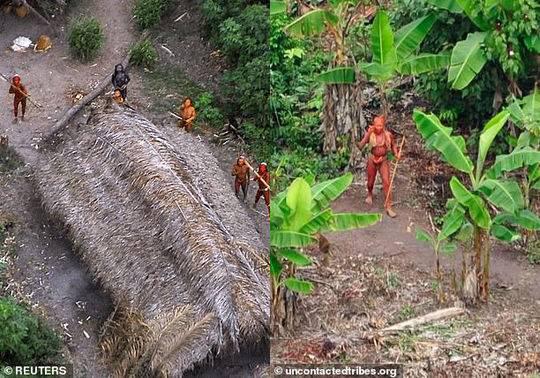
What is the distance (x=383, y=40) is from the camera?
862cm

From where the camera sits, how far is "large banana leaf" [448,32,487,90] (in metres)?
8.76

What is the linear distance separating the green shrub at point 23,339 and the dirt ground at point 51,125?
220mm

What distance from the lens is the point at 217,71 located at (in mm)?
13055

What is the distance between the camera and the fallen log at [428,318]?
794 cm

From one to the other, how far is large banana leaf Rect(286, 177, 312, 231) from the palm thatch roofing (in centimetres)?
Answer: 91

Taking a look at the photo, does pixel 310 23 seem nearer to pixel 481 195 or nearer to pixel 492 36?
pixel 492 36

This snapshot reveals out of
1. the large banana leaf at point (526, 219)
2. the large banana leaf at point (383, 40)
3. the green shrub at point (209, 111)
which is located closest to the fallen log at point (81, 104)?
the green shrub at point (209, 111)

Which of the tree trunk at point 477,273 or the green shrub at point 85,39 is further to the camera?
the green shrub at point 85,39

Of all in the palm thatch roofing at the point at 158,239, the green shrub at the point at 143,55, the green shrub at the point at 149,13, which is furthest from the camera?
the green shrub at the point at 149,13

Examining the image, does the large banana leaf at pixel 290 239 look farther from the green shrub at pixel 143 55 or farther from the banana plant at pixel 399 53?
the green shrub at pixel 143 55

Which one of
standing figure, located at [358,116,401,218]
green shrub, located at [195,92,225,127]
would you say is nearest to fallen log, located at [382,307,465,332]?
standing figure, located at [358,116,401,218]

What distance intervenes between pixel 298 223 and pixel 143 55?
6363 mm

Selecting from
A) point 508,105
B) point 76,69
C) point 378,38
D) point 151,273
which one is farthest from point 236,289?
point 76,69

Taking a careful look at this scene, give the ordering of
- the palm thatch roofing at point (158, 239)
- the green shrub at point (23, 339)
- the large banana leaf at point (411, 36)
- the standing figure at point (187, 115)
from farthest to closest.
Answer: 1. the standing figure at point (187, 115)
2. the large banana leaf at point (411, 36)
3. the green shrub at point (23, 339)
4. the palm thatch roofing at point (158, 239)
